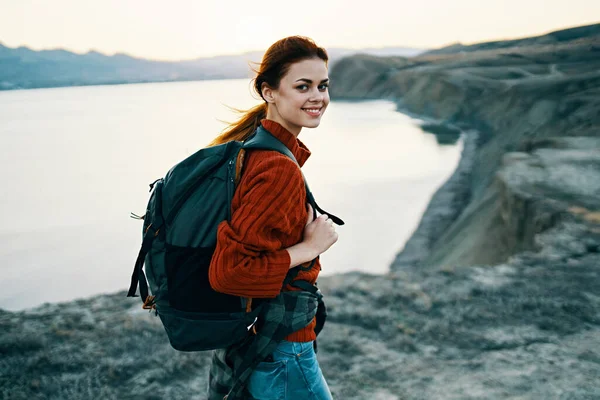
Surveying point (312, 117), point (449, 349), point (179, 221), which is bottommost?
point (449, 349)

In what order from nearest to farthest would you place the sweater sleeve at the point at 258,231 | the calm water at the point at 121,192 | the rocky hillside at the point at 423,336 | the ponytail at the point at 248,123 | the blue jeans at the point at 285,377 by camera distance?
1. the sweater sleeve at the point at 258,231
2. the blue jeans at the point at 285,377
3. the ponytail at the point at 248,123
4. the rocky hillside at the point at 423,336
5. the calm water at the point at 121,192

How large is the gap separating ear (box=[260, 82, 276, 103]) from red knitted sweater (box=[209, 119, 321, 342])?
32cm

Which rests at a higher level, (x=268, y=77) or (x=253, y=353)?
(x=268, y=77)

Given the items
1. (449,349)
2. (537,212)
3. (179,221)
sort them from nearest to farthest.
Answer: (179,221)
(449,349)
(537,212)

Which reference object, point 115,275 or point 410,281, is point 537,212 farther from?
point 115,275

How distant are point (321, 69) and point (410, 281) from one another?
4.45m

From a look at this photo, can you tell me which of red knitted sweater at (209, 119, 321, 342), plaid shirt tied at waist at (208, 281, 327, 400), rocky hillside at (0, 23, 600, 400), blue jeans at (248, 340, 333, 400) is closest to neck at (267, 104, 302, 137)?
red knitted sweater at (209, 119, 321, 342)

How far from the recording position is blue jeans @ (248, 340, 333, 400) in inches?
A: 65.0

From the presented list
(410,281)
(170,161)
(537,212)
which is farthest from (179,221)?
(170,161)

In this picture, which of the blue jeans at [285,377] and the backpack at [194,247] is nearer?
the backpack at [194,247]

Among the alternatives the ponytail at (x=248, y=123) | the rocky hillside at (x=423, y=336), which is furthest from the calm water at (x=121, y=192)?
the rocky hillside at (x=423, y=336)

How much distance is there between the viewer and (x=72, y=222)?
24.1m

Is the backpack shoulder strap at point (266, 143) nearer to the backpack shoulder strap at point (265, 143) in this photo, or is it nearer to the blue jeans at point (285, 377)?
the backpack shoulder strap at point (265, 143)

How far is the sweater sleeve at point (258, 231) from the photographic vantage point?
4.58 feet
